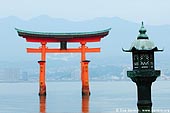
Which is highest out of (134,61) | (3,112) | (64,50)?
(64,50)

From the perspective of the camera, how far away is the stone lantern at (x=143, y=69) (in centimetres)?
1113

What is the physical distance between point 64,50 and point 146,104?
1222 inches

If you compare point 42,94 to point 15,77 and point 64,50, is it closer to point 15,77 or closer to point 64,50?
point 64,50

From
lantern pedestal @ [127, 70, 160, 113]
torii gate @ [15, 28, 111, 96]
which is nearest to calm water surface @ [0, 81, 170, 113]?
torii gate @ [15, 28, 111, 96]

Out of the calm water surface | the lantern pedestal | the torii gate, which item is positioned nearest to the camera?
the lantern pedestal

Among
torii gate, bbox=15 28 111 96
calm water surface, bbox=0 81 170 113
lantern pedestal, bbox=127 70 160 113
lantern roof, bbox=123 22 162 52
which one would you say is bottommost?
calm water surface, bbox=0 81 170 113

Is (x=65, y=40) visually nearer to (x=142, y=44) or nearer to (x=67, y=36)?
(x=67, y=36)

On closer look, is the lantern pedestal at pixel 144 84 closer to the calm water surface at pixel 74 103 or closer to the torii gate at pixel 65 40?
the calm water surface at pixel 74 103

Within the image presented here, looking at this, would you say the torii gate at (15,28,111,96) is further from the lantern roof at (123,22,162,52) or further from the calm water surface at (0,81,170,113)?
the lantern roof at (123,22,162,52)

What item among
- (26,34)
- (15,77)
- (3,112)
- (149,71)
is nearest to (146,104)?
(149,71)

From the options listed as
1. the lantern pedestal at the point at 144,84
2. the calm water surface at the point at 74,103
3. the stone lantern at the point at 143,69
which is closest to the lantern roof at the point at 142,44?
the stone lantern at the point at 143,69

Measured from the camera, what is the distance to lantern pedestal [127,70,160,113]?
11.1 m

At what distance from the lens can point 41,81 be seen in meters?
41.8

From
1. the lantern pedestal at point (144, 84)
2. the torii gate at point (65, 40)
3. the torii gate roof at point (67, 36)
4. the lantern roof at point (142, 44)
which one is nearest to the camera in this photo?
the lantern pedestal at point (144, 84)
